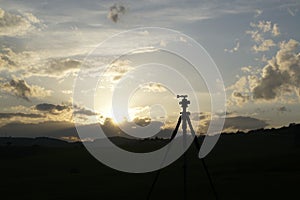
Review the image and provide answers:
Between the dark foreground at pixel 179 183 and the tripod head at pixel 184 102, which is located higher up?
the tripod head at pixel 184 102

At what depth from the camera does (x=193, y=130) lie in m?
22.3

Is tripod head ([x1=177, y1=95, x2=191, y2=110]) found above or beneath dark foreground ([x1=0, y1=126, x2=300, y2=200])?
above

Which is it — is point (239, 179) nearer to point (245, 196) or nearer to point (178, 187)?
point (178, 187)

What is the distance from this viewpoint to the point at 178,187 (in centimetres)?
4356

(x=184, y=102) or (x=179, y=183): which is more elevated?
(x=184, y=102)

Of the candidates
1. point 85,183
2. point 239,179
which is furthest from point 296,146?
point 85,183

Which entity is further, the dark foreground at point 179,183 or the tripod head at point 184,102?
the dark foreground at point 179,183

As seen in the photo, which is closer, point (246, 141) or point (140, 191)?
point (140, 191)

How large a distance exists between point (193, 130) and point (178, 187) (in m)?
22.4

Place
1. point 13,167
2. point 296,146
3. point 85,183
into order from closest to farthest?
1. point 85,183
2. point 13,167
3. point 296,146

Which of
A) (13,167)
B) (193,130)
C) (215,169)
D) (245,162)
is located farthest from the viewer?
(13,167)

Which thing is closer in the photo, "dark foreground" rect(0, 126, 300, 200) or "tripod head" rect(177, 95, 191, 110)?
"tripod head" rect(177, 95, 191, 110)

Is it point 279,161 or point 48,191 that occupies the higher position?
point 279,161

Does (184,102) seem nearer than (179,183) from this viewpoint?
Yes
